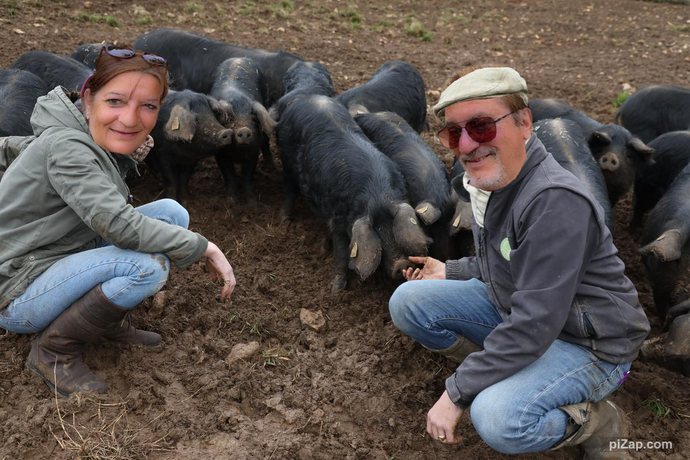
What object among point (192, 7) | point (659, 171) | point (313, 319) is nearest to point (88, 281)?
point (313, 319)

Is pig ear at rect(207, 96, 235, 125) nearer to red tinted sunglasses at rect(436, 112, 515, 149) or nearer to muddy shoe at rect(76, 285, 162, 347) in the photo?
muddy shoe at rect(76, 285, 162, 347)

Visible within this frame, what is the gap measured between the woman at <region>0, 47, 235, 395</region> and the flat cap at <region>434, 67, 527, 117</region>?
1366 millimetres

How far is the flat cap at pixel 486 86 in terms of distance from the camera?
8.09 feet

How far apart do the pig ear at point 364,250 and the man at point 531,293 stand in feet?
3.89

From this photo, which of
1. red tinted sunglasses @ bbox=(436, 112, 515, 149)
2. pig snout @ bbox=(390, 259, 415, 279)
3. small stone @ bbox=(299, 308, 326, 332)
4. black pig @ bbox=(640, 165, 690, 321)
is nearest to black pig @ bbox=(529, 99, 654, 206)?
black pig @ bbox=(640, 165, 690, 321)

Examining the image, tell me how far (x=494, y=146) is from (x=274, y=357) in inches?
71.4

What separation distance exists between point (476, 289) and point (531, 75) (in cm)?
691

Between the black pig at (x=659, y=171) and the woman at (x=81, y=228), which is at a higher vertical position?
the woman at (x=81, y=228)

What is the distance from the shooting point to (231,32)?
9.66 metres

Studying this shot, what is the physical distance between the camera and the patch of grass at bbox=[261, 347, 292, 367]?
3.55 m

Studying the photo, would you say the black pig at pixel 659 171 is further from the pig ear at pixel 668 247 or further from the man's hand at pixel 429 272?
the man's hand at pixel 429 272

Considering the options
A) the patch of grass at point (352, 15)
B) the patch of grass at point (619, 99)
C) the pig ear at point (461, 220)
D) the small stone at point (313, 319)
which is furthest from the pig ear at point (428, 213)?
the patch of grass at point (352, 15)

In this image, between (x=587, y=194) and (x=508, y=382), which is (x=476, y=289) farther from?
(x=587, y=194)

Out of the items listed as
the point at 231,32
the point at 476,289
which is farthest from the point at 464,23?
the point at 476,289
